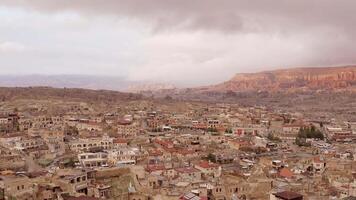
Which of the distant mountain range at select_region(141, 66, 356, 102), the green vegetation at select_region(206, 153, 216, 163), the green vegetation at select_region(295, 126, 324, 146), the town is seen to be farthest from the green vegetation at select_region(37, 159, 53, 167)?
the distant mountain range at select_region(141, 66, 356, 102)

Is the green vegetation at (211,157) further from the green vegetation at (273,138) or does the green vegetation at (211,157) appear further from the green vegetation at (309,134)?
the green vegetation at (309,134)

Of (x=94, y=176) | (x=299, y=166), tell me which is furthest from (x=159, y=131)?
(x=94, y=176)

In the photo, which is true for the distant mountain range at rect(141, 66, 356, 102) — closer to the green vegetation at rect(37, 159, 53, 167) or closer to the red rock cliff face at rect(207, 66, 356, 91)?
the red rock cliff face at rect(207, 66, 356, 91)

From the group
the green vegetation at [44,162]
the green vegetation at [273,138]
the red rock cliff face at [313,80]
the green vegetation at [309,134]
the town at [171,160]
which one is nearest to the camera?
the town at [171,160]

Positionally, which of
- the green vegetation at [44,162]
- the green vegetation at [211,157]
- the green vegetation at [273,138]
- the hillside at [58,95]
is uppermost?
the hillside at [58,95]

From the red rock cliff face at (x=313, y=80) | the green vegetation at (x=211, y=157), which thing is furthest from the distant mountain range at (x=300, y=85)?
the green vegetation at (x=211, y=157)

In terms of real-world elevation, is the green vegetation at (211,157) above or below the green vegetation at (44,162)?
below

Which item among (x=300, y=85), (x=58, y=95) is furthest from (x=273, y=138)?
(x=300, y=85)

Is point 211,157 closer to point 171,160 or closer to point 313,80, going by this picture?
point 171,160
